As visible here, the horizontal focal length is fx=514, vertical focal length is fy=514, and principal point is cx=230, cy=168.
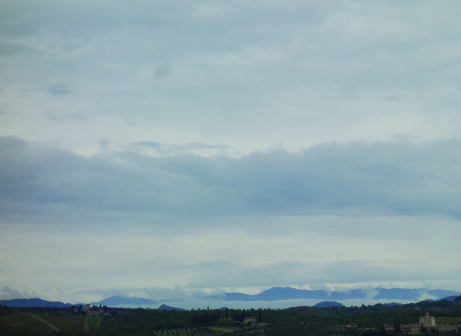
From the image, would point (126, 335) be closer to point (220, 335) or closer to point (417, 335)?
point (220, 335)

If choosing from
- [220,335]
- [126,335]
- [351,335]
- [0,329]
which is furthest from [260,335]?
[0,329]

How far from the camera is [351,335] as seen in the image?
7810 inches

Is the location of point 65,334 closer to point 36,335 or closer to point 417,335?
point 36,335

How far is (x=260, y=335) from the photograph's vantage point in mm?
198875

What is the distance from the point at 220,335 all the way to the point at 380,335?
60.7m

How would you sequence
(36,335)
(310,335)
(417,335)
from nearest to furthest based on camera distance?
(36,335)
(417,335)
(310,335)

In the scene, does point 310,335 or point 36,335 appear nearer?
point 36,335

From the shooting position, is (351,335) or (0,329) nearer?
(0,329)

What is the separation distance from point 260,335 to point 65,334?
7274 centimetres

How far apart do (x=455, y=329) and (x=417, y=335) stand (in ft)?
66.7

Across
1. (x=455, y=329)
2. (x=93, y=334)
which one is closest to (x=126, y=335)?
(x=93, y=334)

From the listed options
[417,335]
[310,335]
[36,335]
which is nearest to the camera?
[36,335]

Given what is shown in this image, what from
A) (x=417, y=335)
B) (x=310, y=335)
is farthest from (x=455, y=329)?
(x=310, y=335)

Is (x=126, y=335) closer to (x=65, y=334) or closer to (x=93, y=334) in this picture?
(x=93, y=334)
